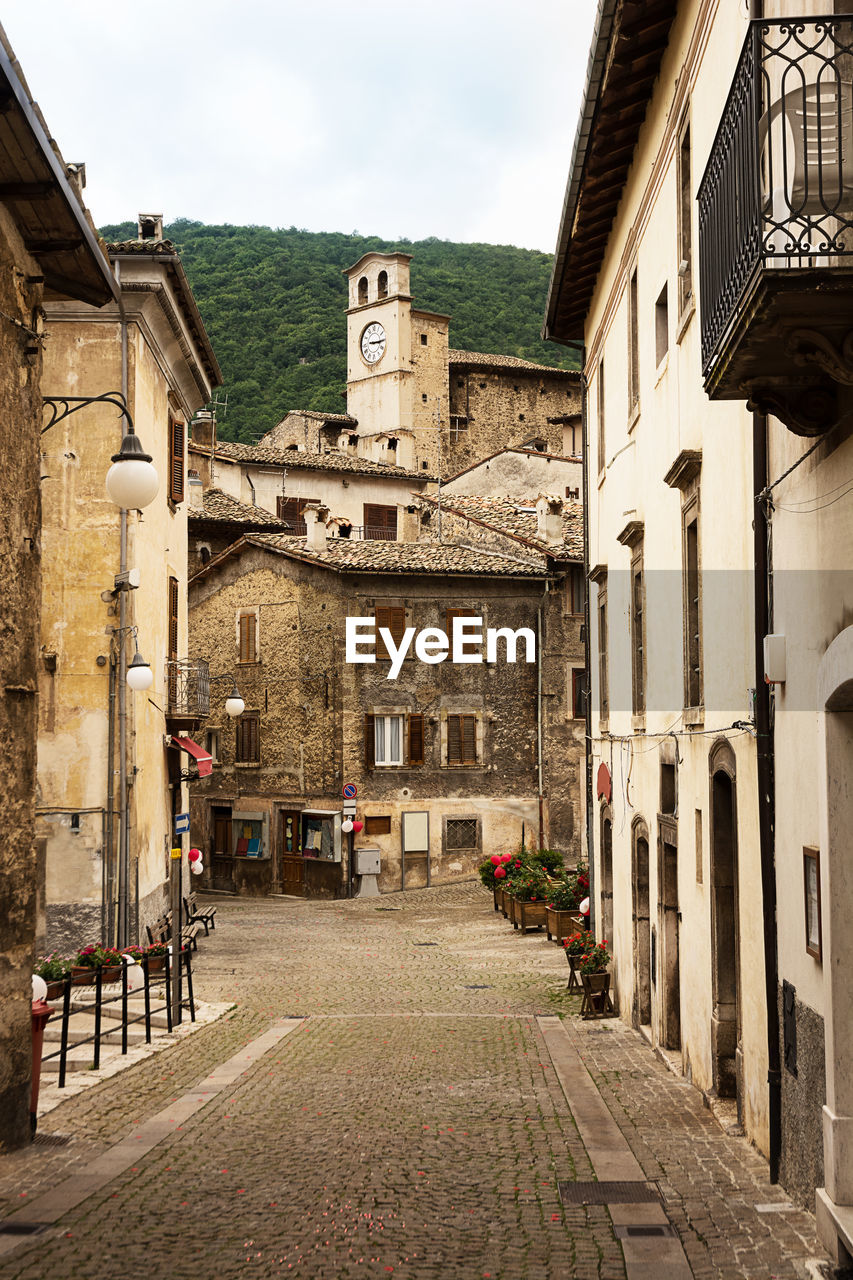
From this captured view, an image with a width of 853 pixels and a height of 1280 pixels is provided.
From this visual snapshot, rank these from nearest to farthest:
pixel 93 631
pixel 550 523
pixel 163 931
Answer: pixel 93 631, pixel 163 931, pixel 550 523

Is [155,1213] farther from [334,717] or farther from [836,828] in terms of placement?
[334,717]

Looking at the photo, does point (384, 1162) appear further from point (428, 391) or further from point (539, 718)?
point (428, 391)

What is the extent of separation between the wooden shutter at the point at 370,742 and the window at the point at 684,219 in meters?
25.1

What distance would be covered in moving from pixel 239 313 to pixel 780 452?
80777 millimetres

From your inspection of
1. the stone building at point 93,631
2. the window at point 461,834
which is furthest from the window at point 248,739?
the stone building at point 93,631

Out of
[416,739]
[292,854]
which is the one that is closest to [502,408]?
[416,739]

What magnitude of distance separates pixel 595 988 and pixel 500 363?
68.0 metres

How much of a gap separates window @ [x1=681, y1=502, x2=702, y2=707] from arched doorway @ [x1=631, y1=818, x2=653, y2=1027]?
10.3ft

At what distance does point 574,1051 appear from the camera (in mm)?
13430

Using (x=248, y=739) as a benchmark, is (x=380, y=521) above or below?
above

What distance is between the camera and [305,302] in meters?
89.3

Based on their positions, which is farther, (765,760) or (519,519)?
(519,519)

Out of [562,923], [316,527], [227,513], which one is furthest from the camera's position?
[227,513]

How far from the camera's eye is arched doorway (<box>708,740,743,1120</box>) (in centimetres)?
1016
